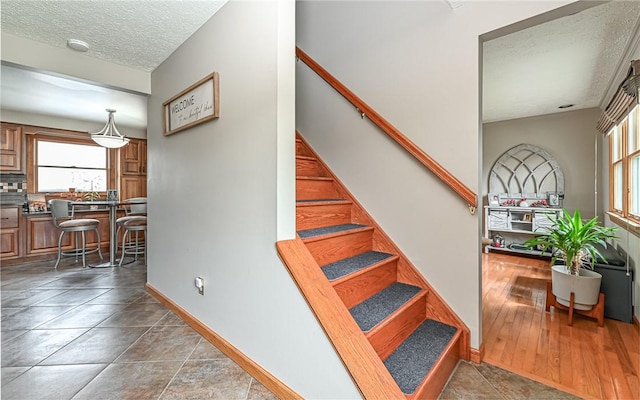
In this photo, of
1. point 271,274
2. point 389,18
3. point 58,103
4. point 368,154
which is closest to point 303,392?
point 271,274

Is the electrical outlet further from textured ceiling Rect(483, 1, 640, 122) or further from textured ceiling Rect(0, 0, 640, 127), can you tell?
textured ceiling Rect(483, 1, 640, 122)

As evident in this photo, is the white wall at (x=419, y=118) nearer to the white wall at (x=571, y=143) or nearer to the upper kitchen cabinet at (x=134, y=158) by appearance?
the white wall at (x=571, y=143)

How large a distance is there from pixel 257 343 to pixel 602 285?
300cm

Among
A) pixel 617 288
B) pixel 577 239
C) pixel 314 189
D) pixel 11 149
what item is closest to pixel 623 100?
pixel 577 239

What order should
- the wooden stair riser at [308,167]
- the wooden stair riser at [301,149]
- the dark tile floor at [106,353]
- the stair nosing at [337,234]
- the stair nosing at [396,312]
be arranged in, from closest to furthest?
1. the stair nosing at [396,312]
2. the dark tile floor at [106,353]
3. the stair nosing at [337,234]
4. the wooden stair riser at [308,167]
5. the wooden stair riser at [301,149]

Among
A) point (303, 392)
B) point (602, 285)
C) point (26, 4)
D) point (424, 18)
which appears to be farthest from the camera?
point (602, 285)

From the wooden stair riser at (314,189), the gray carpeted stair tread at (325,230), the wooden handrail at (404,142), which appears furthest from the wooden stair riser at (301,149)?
the gray carpeted stair tread at (325,230)

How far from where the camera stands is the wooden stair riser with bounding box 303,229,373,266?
1.78 m

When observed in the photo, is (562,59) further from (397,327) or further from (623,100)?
(397,327)

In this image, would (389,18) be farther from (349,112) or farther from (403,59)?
(349,112)

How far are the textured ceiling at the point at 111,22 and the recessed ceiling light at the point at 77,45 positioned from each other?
0.12 ft

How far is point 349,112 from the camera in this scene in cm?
247

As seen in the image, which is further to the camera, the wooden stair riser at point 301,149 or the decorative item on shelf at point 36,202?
the decorative item on shelf at point 36,202

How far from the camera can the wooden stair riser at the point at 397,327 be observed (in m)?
1.45
